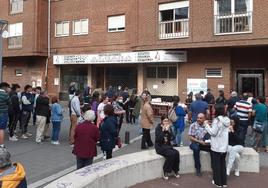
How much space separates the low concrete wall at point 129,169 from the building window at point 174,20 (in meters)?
11.9

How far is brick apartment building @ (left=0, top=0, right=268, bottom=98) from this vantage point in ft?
60.8

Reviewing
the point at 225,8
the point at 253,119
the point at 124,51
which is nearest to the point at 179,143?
the point at 253,119

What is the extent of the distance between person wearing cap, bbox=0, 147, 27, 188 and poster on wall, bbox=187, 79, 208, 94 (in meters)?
16.7

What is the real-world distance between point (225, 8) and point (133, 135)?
352 inches

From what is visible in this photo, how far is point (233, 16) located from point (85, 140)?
1368cm

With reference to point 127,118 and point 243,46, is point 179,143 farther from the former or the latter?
point 243,46

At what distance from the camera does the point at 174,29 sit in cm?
2038

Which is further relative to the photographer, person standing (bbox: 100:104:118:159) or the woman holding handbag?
the woman holding handbag

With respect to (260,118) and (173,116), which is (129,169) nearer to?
(173,116)

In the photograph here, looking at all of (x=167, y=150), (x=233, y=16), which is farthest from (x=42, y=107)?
(x=233, y=16)

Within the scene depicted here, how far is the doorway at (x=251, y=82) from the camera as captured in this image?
1862cm

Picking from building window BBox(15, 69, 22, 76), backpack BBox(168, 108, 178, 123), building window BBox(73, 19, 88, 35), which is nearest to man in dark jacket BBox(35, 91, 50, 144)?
backpack BBox(168, 108, 178, 123)

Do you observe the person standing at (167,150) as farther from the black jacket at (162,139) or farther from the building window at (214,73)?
the building window at (214,73)

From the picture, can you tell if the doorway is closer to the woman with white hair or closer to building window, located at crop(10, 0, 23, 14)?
the woman with white hair
